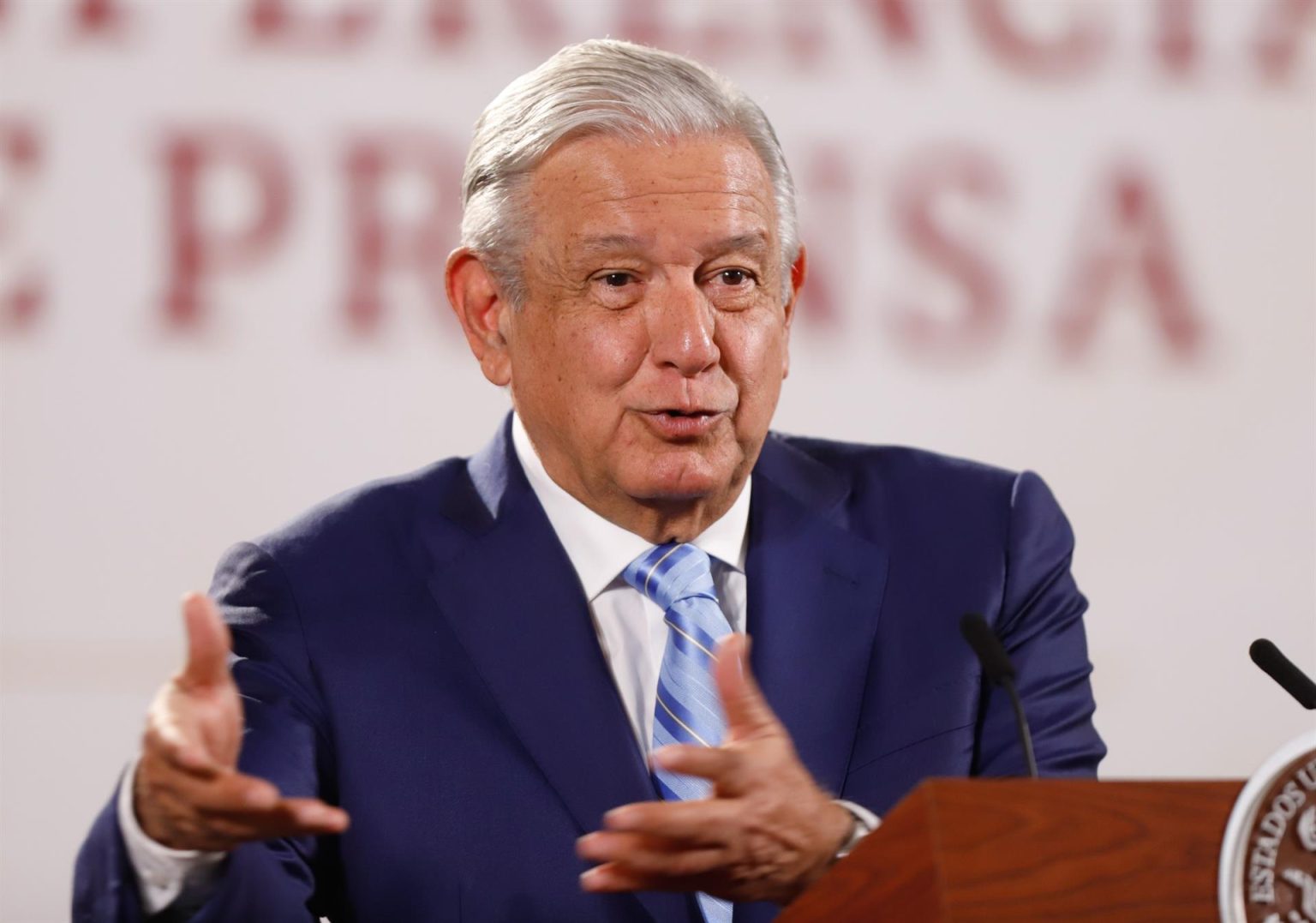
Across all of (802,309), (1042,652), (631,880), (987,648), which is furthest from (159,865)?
(802,309)

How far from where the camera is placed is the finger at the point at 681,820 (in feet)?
4.42

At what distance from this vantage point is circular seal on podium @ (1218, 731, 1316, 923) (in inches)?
49.5

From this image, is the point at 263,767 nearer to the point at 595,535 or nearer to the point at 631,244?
the point at 595,535

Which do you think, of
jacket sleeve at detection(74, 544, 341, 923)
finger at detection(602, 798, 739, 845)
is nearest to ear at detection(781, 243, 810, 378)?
jacket sleeve at detection(74, 544, 341, 923)

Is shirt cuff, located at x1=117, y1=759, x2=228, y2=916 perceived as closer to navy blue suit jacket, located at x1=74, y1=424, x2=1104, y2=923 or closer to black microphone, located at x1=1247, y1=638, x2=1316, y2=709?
navy blue suit jacket, located at x1=74, y1=424, x2=1104, y2=923

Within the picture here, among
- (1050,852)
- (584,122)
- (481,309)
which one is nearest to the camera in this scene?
(1050,852)

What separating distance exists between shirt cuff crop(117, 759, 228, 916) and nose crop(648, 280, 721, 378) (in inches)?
30.1

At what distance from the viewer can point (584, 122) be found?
2045mm

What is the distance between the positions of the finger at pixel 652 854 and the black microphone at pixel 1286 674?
56 cm

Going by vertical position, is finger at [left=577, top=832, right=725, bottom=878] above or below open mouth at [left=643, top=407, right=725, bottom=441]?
below

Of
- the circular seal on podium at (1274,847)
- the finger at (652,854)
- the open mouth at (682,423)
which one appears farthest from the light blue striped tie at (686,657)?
the circular seal on podium at (1274,847)

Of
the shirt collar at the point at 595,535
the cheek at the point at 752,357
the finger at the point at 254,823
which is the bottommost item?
the finger at the point at 254,823

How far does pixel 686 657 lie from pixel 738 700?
19.9 inches

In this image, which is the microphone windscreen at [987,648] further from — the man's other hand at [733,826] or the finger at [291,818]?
the finger at [291,818]
